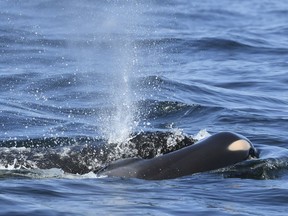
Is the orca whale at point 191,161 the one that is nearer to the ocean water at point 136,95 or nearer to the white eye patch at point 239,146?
the white eye patch at point 239,146

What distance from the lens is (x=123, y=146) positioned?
1355 centimetres

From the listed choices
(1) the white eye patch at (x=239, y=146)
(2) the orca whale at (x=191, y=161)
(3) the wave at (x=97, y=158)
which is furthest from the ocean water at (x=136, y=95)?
(1) the white eye patch at (x=239, y=146)

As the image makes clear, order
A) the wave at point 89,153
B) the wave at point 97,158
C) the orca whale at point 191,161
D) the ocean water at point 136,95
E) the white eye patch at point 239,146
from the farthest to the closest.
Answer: the wave at point 89,153 → the wave at point 97,158 → the white eye patch at point 239,146 → the orca whale at point 191,161 → the ocean water at point 136,95

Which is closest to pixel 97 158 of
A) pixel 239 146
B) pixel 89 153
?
pixel 89 153

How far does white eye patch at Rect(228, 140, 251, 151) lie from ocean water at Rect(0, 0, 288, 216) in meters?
0.26

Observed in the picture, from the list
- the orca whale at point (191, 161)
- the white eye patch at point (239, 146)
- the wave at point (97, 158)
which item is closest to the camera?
the orca whale at point (191, 161)

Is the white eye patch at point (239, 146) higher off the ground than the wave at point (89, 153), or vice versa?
the white eye patch at point (239, 146)

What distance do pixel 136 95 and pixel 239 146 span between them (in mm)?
7111

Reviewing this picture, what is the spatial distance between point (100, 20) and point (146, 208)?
69.5 ft

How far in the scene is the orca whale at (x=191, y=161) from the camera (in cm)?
1272

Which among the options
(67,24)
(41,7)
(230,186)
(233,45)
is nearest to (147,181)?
(230,186)

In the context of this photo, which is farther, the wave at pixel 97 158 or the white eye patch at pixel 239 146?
the wave at pixel 97 158

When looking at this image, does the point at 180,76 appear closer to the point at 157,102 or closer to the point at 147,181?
the point at 157,102

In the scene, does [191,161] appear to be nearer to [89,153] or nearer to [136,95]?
[89,153]
